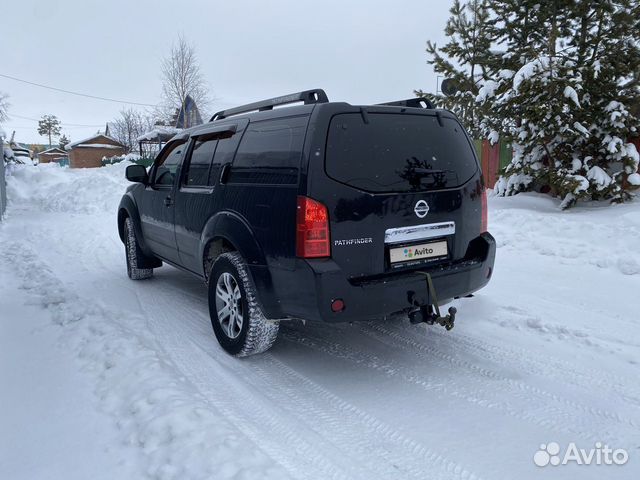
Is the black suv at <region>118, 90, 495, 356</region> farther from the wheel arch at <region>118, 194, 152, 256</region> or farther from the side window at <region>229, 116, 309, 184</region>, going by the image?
the wheel arch at <region>118, 194, 152, 256</region>

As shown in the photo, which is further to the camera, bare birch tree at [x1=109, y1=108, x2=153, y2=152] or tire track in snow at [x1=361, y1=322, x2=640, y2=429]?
bare birch tree at [x1=109, y1=108, x2=153, y2=152]

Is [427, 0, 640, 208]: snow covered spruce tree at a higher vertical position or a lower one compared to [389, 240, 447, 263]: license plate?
higher

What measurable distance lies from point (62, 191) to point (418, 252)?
15.4m

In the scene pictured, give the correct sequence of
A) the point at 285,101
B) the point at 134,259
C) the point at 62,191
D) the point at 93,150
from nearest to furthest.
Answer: the point at 285,101
the point at 134,259
the point at 62,191
the point at 93,150

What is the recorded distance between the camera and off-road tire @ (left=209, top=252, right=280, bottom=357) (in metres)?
3.38

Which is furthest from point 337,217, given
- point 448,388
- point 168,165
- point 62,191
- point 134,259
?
point 62,191

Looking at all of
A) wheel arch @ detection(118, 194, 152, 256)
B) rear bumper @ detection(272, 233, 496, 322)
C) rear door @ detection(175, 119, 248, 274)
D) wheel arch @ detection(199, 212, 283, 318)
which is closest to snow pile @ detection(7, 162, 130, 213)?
wheel arch @ detection(118, 194, 152, 256)

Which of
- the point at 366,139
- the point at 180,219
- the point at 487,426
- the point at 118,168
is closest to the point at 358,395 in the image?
the point at 487,426

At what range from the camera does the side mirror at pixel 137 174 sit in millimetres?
5407

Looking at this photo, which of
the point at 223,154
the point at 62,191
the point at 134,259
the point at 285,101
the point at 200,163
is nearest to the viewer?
the point at 285,101

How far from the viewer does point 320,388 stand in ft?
10.5

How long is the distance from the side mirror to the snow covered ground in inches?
52.8

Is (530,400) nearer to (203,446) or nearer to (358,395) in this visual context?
(358,395)

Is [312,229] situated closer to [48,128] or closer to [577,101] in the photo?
[577,101]
